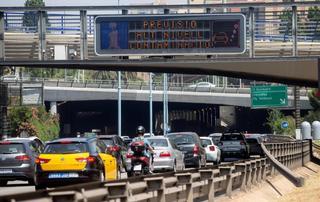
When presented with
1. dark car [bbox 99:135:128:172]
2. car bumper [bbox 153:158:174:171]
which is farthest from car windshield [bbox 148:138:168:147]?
dark car [bbox 99:135:128:172]

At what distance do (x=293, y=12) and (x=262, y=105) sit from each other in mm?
40864

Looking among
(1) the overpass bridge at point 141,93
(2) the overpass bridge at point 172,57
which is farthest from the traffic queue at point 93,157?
(1) the overpass bridge at point 141,93

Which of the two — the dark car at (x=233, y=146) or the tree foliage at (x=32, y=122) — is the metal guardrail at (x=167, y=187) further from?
the tree foliage at (x=32, y=122)

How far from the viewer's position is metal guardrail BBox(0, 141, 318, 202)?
12438 millimetres

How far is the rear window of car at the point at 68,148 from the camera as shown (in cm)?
2622

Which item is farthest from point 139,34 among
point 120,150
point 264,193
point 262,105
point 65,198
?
point 262,105

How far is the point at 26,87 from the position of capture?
67.6 meters

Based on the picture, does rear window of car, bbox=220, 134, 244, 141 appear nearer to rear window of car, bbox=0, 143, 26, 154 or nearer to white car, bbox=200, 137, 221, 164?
white car, bbox=200, 137, 221, 164

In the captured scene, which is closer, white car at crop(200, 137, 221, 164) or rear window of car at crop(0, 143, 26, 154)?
rear window of car at crop(0, 143, 26, 154)

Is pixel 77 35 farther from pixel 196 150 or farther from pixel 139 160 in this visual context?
pixel 139 160

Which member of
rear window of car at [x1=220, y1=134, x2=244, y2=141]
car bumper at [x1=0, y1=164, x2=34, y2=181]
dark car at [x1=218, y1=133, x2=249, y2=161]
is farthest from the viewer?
rear window of car at [x1=220, y1=134, x2=244, y2=141]

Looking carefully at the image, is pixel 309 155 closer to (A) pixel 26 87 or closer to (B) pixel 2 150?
(A) pixel 26 87

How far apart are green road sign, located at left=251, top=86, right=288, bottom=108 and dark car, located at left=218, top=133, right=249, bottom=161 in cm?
2764

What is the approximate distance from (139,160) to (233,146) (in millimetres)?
23255
